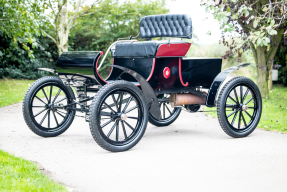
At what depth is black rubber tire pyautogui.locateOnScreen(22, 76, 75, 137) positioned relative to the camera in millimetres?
6016

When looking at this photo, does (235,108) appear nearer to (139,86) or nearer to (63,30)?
(139,86)

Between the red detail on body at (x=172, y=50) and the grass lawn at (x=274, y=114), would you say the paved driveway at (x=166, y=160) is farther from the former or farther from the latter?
the red detail on body at (x=172, y=50)

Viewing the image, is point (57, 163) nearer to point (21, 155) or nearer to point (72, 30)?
point (21, 155)

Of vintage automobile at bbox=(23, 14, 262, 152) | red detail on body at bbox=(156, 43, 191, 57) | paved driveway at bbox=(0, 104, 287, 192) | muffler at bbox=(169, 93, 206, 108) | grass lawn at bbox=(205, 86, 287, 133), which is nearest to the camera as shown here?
paved driveway at bbox=(0, 104, 287, 192)

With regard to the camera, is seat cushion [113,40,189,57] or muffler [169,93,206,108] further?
muffler [169,93,206,108]

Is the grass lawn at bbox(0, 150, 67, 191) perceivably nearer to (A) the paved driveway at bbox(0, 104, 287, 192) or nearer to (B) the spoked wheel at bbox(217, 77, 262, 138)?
(A) the paved driveway at bbox(0, 104, 287, 192)

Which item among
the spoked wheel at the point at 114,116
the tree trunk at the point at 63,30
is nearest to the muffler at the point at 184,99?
the spoked wheel at the point at 114,116

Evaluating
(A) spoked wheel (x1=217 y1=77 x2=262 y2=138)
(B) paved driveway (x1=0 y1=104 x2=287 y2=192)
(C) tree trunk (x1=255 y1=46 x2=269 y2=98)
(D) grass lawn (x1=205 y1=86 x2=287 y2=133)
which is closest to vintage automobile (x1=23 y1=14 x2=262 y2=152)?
(A) spoked wheel (x1=217 y1=77 x2=262 y2=138)

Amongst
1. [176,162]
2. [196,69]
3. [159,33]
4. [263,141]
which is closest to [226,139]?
[263,141]

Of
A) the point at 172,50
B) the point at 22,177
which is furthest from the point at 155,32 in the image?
the point at 22,177

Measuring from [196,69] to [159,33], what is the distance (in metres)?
1.18

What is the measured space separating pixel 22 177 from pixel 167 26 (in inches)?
157

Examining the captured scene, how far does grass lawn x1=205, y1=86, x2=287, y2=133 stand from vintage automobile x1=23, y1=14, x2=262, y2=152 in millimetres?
824

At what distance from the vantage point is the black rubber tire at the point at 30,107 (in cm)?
602
